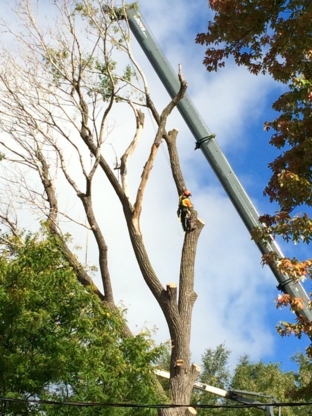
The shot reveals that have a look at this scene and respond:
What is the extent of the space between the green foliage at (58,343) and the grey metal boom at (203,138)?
4633mm

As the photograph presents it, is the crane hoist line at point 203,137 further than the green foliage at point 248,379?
No

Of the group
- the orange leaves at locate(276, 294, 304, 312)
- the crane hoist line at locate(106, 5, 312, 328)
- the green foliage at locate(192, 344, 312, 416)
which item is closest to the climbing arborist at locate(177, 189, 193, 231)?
the crane hoist line at locate(106, 5, 312, 328)

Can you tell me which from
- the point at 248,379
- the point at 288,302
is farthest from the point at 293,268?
the point at 248,379

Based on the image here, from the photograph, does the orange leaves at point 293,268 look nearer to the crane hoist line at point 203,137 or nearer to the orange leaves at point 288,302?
the orange leaves at point 288,302

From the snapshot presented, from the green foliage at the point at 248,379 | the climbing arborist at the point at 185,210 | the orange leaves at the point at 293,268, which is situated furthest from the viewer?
the green foliage at the point at 248,379

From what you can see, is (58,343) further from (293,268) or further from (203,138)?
(203,138)

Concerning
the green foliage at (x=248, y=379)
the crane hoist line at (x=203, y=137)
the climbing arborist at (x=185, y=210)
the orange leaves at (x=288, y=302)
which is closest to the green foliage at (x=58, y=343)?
the climbing arborist at (x=185, y=210)

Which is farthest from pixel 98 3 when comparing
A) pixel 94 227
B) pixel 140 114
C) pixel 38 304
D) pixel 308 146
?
pixel 308 146

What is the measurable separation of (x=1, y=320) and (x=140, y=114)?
7552 millimetres

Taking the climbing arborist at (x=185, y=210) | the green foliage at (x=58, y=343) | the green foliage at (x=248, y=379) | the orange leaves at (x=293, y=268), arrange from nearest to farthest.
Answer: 1. the orange leaves at (x=293, y=268)
2. the green foliage at (x=58, y=343)
3. the climbing arborist at (x=185, y=210)
4. the green foliage at (x=248, y=379)

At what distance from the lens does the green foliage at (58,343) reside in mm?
9945

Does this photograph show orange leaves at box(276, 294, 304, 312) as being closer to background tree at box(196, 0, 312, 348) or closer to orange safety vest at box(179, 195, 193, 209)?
background tree at box(196, 0, 312, 348)

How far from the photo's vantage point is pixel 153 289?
45.1 ft

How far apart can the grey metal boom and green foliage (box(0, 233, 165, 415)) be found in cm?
463
